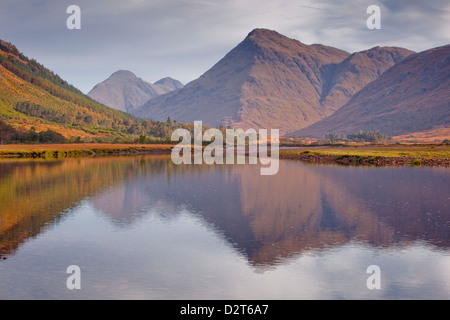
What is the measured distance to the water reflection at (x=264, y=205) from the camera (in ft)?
80.6

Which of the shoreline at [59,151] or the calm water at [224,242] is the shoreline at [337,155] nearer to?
the shoreline at [59,151]

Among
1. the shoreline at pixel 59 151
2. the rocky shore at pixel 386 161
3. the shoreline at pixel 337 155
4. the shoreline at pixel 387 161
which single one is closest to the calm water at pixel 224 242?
the shoreline at pixel 387 161

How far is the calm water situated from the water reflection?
0.10m

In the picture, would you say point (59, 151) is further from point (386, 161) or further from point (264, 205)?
point (264, 205)

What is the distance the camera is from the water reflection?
80.6ft

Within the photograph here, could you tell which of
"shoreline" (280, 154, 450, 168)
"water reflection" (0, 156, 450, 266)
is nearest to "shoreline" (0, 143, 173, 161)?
"water reflection" (0, 156, 450, 266)

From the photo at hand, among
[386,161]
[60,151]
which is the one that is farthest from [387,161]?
[60,151]

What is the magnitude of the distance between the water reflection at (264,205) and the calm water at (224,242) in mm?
103

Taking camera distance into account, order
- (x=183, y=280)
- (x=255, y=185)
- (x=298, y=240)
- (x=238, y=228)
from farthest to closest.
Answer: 1. (x=255, y=185)
2. (x=238, y=228)
3. (x=298, y=240)
4. (x=183, y=280)
